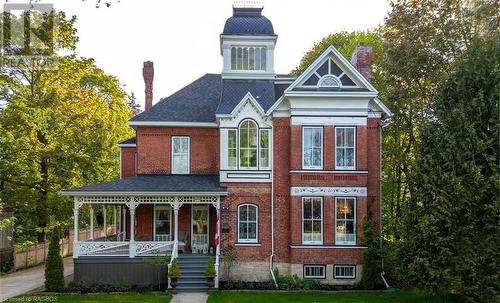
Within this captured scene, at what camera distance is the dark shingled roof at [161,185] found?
23.7 metres

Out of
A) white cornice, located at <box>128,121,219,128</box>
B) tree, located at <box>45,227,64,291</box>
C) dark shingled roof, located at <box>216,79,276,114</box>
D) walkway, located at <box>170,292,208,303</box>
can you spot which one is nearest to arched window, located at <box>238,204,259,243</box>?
walkway, located at <box>170,292,208,303</box>

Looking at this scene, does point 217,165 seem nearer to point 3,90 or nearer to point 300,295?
point 300,295

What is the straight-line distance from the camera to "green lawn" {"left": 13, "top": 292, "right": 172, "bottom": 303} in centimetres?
1964

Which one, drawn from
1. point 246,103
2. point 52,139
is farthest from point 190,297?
point 52,139

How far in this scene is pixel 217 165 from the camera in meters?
26.7

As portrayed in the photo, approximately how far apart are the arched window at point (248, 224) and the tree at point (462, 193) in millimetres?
7597

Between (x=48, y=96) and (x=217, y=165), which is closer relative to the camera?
(x=217, y=165)

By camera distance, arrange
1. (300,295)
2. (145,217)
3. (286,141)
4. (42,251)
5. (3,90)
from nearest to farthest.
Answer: (300,295) < (286,141) < (145,217) < (3,90) < (42,251)

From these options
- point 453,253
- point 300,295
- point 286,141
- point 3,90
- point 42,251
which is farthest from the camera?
point 42,251

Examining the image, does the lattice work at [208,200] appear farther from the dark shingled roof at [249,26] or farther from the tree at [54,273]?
the dark shingled roof at [249,26]

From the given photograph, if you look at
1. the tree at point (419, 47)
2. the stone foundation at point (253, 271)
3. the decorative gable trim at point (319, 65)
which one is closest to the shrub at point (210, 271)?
the stone foundation at point (253, 271)

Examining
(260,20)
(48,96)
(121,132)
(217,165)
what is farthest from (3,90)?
(121,132)

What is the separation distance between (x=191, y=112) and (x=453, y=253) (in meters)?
14.2

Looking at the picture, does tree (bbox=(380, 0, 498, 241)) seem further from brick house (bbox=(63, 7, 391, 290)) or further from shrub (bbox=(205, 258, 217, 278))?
shrub (bbox=(205, 258, 217, 278))
